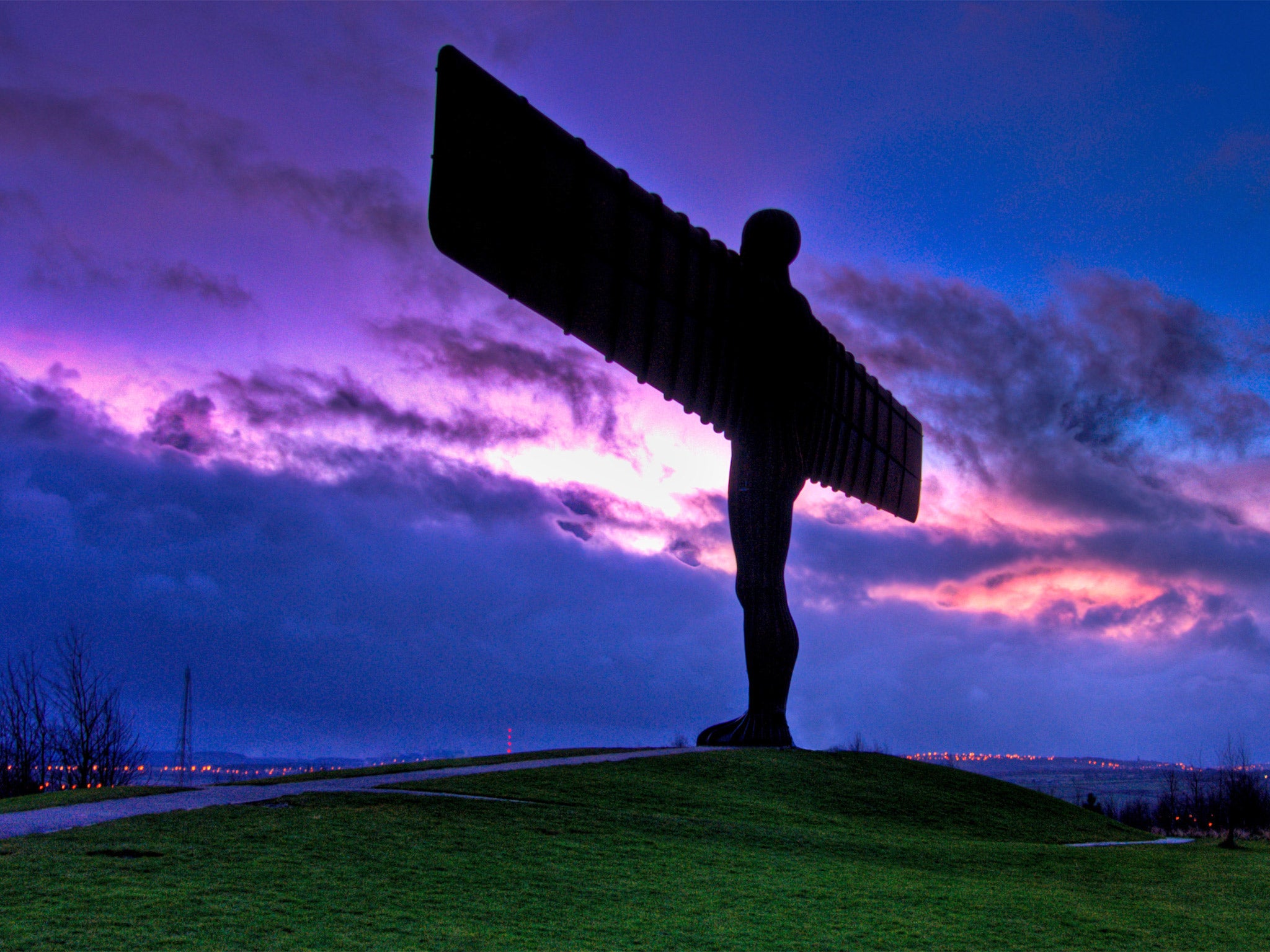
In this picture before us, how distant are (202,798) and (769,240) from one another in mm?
12216

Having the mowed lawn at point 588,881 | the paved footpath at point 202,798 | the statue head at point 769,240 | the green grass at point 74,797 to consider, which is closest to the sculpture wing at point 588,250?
the statue head at point 769,240

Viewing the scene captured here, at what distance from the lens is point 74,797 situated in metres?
10.3

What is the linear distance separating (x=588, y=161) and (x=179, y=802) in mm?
9119

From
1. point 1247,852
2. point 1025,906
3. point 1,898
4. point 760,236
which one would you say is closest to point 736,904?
point 1025,906

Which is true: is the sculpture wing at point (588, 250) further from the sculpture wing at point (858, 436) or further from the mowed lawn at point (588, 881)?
the mowed lawn at point (588, 881)

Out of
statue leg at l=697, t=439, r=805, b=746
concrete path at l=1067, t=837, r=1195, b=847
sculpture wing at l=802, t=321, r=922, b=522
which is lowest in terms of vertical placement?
concrete path at l=1067, t=837, r=1195, b=847

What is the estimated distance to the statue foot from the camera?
1669cm

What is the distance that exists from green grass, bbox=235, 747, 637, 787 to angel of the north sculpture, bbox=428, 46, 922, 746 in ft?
8.85

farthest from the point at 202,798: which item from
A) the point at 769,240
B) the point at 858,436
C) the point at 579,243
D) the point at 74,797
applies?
the point at 858,436

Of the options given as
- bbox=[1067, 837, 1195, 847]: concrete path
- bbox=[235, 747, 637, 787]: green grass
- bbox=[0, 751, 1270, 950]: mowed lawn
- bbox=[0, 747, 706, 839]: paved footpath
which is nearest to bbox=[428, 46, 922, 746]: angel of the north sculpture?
Answer: bbox=[235, 747, 637, 787]: green grass

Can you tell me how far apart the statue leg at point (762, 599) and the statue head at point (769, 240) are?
3108 millimetres

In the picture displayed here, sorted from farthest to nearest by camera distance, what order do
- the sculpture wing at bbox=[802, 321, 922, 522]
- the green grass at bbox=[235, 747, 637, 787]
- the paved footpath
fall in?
the sculpture wing at bbox=[802, 321, 922, 522], the green grass at bbox=[235, 747, 637, 787], the paved footpath

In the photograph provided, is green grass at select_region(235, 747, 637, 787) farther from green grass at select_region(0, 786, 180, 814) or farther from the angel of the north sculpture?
the angel of the north sculpture

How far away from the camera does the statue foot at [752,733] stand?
16.7 meters
